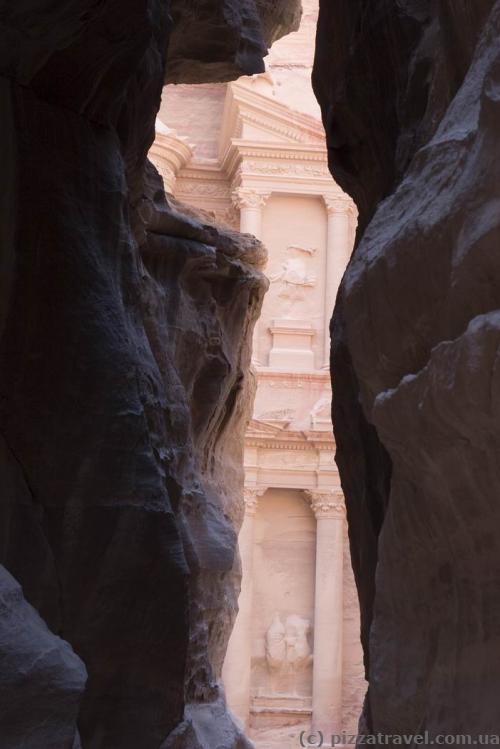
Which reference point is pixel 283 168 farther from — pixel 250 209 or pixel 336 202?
pixel 336 202

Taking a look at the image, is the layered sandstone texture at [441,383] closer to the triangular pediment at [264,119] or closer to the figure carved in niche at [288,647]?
the figure carved in niche at [288,647]

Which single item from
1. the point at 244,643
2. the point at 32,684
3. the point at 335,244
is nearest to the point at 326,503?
the point at 244,643

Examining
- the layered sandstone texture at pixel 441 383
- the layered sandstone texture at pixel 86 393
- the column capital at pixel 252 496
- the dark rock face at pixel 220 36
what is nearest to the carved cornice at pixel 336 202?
the column capital at pixel 252 496

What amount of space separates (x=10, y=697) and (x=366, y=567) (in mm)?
2915

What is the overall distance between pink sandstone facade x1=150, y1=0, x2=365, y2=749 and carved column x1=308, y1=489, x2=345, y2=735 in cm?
2

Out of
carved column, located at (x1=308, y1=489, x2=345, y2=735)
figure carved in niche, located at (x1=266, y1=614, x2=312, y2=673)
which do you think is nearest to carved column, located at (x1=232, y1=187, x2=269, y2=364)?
carved column, located at (x1=308, y1=489, x2=345, y2=735)

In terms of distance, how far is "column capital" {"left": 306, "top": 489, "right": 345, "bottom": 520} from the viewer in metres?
18.5

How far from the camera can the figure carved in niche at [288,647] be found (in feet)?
59.0

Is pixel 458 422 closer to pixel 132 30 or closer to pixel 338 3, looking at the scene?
pixel 132 30

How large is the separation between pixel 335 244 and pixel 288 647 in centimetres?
689

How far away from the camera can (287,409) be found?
19344 millimetres

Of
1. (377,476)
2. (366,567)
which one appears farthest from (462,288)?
(366,567)

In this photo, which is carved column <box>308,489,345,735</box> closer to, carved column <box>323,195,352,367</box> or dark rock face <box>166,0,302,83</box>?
carved column <box>323,195,352,367</box>

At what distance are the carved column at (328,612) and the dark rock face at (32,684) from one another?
12.6 metres
